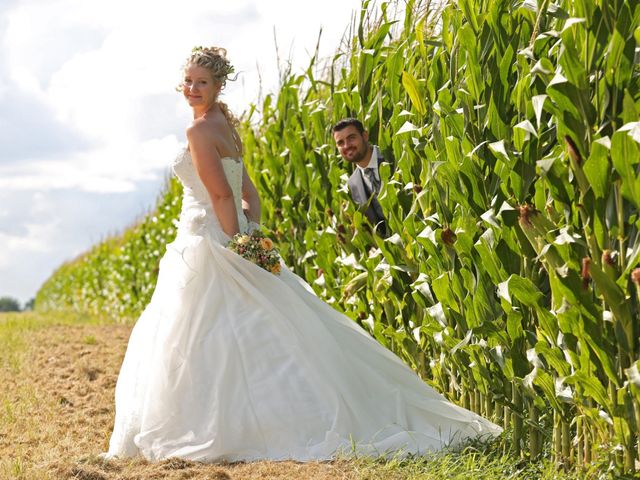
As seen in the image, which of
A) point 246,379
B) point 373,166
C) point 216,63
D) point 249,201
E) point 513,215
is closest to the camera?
point 513,215

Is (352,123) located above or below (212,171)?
above

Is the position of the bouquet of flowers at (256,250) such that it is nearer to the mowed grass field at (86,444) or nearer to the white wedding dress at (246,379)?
the white wedding dress at (246,379)

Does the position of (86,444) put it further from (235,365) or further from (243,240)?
(243,240)

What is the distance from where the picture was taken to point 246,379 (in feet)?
13.9

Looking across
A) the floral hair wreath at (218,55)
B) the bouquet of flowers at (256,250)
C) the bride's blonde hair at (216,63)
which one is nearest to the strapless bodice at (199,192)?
the bouquet of flowers at (256,250)

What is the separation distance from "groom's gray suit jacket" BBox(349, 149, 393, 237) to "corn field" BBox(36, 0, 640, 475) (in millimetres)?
87

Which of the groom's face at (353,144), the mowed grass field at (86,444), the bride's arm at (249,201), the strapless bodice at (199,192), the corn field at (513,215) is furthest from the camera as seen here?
the groom's face at (353,144)

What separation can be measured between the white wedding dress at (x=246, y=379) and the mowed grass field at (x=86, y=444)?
16cm

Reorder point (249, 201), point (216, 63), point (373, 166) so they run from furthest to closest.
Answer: point (373, 166) → point (249, 201) → point (216, 63)

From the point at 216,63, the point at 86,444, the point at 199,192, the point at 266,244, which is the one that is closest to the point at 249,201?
the point at 199,192

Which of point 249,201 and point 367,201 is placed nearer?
point 249,201

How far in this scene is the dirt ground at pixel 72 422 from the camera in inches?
153

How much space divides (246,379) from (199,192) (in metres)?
1.09

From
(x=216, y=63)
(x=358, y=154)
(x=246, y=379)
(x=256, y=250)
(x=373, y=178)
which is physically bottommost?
(x=246, y=379)
